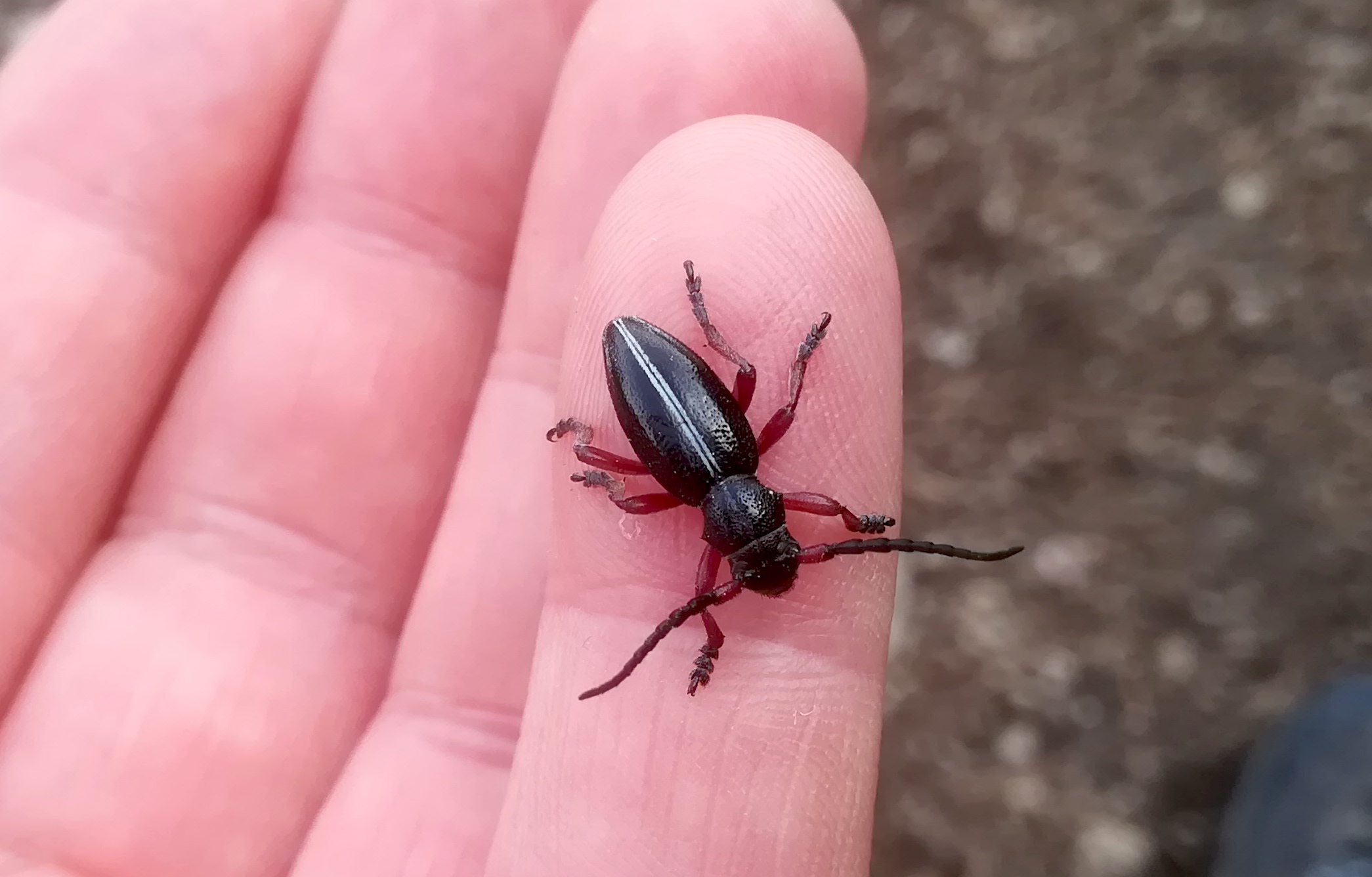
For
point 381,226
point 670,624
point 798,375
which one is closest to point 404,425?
point 381,226

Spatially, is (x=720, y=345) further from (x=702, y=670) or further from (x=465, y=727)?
(x=465, y=727)

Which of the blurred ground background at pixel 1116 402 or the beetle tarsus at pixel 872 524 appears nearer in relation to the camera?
the beetle tarsus at pixel 872 524

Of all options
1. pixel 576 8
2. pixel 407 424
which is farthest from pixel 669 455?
pixel 576 8

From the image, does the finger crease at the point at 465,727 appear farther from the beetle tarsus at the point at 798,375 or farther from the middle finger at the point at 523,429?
the beetle tarsus at the point at 798,375

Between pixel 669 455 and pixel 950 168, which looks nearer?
pixel 669 455

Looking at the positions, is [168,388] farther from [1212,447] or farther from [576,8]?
[1212,447]

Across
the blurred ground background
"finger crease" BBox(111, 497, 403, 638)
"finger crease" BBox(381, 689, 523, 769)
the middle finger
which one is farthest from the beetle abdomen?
the blurred ground background

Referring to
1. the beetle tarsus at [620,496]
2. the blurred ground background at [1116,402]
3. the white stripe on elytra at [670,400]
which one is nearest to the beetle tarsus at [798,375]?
the white stripe on elytra at [670,400]
